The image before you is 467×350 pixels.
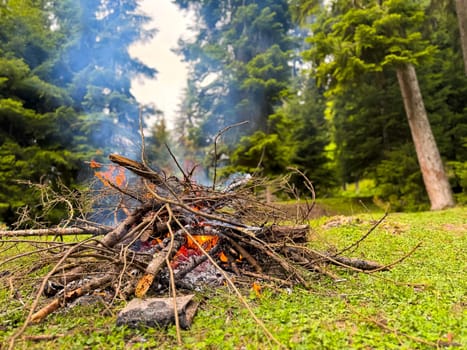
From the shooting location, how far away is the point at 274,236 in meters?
3.06

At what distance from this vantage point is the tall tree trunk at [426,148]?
793cm

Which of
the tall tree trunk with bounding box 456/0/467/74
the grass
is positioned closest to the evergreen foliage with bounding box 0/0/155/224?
the grass

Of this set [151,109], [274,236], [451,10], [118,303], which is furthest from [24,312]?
[451,10]

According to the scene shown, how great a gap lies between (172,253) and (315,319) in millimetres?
1211

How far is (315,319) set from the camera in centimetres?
190

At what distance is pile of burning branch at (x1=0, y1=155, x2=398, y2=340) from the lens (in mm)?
2334

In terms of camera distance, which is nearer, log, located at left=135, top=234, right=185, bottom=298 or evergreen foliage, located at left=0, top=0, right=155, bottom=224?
log, located at left=135, top=234, right=185, bottom=298

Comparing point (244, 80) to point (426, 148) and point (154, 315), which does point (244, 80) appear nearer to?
point (426, 148)

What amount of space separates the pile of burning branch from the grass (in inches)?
6.1

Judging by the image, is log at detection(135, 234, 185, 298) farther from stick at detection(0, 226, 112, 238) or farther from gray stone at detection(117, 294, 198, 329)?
stick at detection(0, 226, 112, 238)

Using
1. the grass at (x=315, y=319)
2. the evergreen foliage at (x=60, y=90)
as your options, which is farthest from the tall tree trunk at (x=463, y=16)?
the evergreen foliage at (x=60, y=90)

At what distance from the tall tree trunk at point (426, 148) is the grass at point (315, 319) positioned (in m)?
5.80

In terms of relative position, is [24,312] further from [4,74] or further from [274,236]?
[4,74]

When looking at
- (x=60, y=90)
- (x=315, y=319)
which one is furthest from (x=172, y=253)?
(x=60, y=90)
